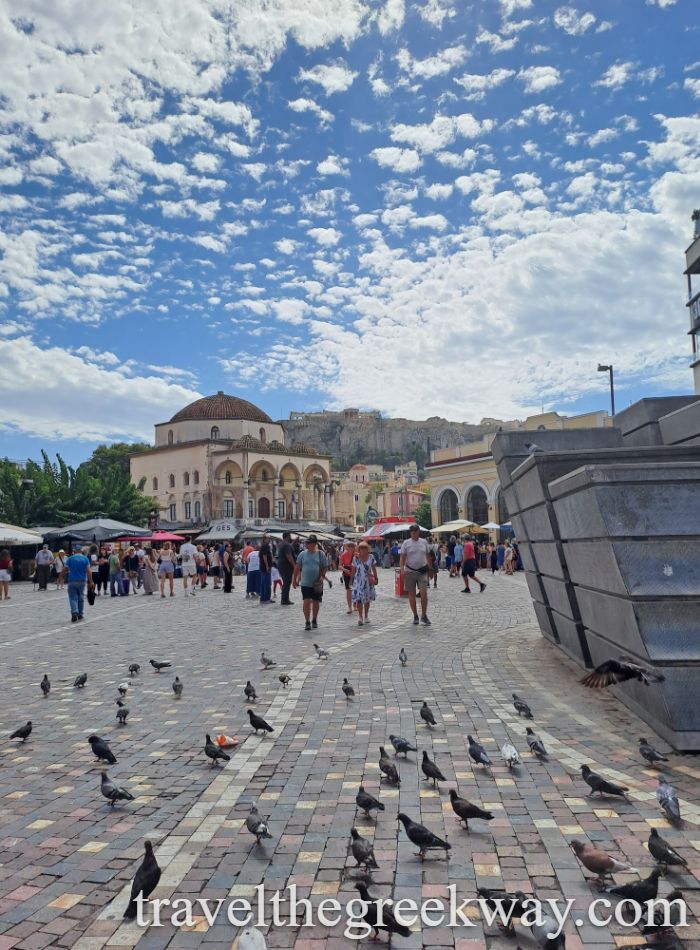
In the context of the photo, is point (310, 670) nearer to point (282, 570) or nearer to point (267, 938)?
point (267, 938)

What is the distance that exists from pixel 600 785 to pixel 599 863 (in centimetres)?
103

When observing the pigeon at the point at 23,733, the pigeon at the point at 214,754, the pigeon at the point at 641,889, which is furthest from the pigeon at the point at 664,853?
the pigeon at the point at 23,733

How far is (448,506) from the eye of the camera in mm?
55562

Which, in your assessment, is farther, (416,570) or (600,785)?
(416,570)

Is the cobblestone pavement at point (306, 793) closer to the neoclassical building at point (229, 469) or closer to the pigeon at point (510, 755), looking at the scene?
the pigeon at point (510, 755)

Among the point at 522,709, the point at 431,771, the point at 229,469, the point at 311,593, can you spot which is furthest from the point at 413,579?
the point at 229,469

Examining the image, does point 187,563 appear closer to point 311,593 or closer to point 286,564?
point 286,564

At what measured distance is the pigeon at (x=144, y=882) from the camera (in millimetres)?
3352

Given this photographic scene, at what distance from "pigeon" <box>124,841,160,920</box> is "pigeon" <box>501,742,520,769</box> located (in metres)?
2.55

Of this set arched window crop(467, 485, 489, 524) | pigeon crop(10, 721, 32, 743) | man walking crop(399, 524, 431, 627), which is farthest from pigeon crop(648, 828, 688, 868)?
arched window crop(467, 485, 489, 524)

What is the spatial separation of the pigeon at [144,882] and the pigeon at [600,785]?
2.50 meters

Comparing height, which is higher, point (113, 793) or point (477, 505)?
point (477, 505)

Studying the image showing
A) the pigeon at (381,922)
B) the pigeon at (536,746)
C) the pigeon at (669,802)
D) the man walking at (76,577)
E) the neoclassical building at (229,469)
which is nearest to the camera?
the pigeon at (381,922)

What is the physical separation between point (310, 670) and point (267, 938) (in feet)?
19.6
